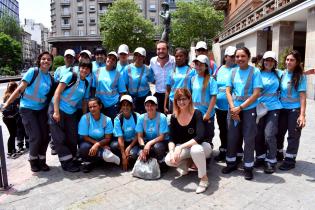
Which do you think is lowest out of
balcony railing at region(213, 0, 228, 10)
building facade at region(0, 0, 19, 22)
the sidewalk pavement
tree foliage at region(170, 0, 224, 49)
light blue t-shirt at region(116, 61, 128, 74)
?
the sidewalk pavement

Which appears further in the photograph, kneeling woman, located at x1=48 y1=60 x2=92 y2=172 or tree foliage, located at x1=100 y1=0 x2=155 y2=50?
tree foliage, located at x1=100 y1=0 x2=155 y2=50

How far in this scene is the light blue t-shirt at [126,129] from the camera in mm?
4910

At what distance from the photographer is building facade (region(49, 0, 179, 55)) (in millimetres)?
57062

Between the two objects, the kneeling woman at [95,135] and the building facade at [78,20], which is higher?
the building facade at [78,20]

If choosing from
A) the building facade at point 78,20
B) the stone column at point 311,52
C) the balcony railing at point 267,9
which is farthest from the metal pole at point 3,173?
the building facade at point 78,20

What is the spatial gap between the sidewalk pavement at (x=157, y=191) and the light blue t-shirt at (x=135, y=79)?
54.6 inches

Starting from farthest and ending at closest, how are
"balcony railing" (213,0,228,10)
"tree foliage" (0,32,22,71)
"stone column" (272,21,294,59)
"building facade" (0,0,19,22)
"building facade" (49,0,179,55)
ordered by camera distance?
1. "building facade" (0,0,19,22)
2. "building facade" (49,0,179,55)
3. "tree foliage" (0,32,22,71)
4. "balcony railing" (213,0,228,10)
5. "stone column" (272,21,294,59)

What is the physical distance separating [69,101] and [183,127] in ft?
6.00

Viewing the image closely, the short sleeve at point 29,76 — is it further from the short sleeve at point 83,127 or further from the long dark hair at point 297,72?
the long dark hair at point 297,72

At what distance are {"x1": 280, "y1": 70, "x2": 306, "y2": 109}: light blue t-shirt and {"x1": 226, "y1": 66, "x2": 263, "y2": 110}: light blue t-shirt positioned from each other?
0.57m

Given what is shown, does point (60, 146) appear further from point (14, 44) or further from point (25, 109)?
point (14, 44)

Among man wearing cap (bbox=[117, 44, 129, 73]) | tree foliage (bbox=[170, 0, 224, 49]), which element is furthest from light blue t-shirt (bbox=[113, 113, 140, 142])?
tree foliage (bbox=[170, 0, 224, 49])

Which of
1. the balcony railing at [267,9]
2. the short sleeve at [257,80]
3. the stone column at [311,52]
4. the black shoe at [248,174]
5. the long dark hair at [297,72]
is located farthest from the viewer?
the balcony railing at [267,9]

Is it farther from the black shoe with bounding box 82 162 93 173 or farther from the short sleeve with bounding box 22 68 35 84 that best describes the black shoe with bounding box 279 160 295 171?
the short sleeve with bounding box 22 68 35 84
